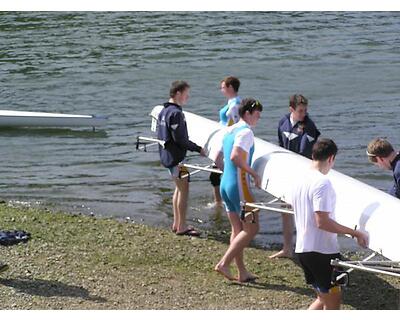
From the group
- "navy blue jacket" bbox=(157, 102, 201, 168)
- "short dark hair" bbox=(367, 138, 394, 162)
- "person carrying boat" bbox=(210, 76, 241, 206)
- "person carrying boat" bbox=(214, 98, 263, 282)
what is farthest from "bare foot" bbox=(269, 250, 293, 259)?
"short dark hair" bbox=(367, 138, 394, 162)

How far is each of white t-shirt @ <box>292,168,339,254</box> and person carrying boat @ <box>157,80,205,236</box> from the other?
3092 millimetres

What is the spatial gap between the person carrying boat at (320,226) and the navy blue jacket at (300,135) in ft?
7.68

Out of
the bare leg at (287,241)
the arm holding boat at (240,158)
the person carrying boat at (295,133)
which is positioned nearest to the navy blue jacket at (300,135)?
the person carrying boat at (295,133)

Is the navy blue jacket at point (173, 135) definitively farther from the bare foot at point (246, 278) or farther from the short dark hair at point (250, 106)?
the bare foot at point (246, 278)

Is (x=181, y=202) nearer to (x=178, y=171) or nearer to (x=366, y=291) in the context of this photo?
(x=178, y=171)

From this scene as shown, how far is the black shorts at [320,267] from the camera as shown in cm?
634

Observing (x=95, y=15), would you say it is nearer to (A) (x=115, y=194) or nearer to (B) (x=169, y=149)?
(A) (x=115, y=194)

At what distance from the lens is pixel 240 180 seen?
7848mm

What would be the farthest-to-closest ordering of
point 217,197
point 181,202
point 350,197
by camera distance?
point 217,197, point 181,202, point 350,197

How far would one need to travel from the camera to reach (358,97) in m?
20.0

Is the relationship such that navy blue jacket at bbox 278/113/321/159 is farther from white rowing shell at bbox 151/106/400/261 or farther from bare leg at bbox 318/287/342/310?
bare leg at bbox 318/287/342/310

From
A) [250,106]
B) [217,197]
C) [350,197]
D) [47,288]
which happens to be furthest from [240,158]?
[217,197]

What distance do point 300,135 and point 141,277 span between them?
A: 2.12m

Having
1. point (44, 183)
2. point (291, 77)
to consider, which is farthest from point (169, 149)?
point (291, 77)
